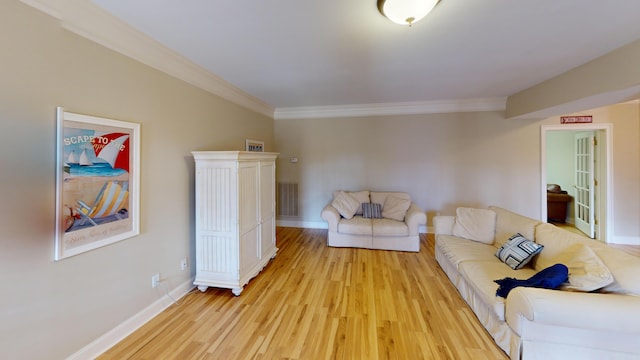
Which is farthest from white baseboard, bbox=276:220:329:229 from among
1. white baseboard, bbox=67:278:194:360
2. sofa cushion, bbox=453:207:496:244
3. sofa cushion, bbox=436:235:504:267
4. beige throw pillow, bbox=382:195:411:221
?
white baseboard, bbox=67:278:194:360

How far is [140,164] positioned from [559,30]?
157 inches

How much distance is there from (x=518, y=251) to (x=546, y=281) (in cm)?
75

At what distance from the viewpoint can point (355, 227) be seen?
431cm

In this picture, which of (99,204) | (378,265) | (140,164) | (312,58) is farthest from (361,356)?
(312,58)

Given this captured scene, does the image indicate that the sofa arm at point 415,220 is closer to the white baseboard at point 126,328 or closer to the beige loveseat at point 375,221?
the beige loveseat at point 375,221

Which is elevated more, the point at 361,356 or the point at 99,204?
the point at 99,204

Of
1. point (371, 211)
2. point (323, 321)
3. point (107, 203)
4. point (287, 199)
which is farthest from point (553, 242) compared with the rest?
point (287, 199)

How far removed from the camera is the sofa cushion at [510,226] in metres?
2.81

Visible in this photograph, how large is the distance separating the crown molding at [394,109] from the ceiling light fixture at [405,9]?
3349mm

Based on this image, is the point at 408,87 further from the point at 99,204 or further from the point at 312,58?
the point at 99,204

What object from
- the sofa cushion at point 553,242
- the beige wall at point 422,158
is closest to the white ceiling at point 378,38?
the beige wall at point 422,158

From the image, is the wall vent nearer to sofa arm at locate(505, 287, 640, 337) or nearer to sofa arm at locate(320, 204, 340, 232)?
sofa arm at locate(320, 204, 340, 232)

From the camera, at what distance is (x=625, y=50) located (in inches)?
100

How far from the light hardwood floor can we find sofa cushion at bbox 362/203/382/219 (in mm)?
1288
